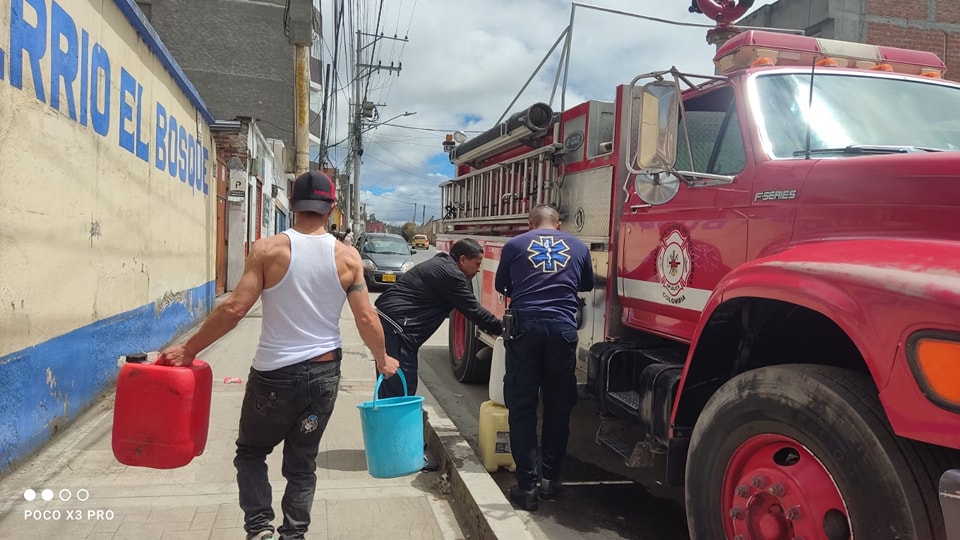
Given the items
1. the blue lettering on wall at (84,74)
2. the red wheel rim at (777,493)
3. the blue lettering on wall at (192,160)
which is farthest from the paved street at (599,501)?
the blue lettering on wall at (192,160)

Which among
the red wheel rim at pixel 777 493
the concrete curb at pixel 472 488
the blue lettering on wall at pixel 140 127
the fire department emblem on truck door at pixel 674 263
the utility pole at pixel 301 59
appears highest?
the utility pole at pixel 301 59

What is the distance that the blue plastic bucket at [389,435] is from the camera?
134 inches

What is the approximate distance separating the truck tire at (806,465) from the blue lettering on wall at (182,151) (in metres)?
7.73

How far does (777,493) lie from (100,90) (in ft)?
18.4

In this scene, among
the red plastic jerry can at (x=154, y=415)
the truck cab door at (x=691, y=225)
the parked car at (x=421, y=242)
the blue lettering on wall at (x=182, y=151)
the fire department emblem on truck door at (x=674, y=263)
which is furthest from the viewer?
the parked car at (x=421, y=242)

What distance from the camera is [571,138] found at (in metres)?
4.81

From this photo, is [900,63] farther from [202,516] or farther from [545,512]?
[202,516]

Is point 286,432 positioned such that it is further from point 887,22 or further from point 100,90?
point 887,22

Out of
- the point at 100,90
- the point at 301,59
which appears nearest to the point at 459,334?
the point at 100,90

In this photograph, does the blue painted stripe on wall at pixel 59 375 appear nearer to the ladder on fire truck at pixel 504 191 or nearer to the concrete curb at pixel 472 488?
the concrete curb at pixel 472 488

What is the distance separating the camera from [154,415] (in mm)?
2777

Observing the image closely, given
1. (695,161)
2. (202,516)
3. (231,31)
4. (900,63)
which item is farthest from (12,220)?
(231,31)

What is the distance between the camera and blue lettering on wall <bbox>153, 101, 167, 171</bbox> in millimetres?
7188

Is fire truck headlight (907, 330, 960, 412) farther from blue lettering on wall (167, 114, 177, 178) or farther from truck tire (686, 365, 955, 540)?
blue lettering on wall (167, 114, 177, 178)
